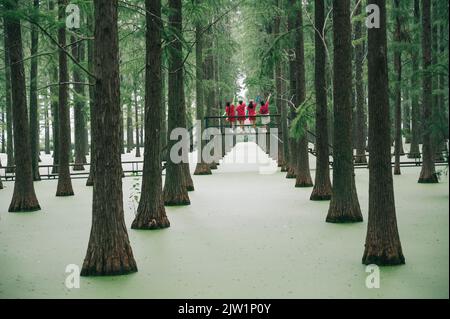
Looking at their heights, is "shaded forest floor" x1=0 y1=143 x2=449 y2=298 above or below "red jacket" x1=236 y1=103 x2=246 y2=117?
below

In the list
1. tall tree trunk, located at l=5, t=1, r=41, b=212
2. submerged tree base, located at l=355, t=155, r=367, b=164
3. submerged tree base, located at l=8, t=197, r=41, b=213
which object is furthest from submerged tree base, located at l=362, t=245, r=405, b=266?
submerged tree base, located at l=355, t=155, r=367, b=164

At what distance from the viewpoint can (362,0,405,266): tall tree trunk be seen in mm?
7789

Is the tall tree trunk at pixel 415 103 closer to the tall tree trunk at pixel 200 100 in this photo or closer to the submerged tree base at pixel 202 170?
the tall tree trunk at pixel 200 100

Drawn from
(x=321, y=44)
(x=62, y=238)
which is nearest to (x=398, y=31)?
(x=321, y=44)

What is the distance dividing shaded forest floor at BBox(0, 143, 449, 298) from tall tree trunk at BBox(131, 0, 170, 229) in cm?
65

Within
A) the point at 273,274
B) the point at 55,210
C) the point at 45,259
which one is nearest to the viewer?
the point at 273,274

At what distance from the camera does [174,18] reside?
1507 centimetres

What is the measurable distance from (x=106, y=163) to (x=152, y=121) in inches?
151

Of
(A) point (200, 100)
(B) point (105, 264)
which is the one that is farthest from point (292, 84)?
(B) point (105, 264)

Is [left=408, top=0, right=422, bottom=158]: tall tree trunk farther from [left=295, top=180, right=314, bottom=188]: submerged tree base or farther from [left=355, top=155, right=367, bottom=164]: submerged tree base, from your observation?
[left=295, top=180, right=314, bottom=188]: submerged tree base

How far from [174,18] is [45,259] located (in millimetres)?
8407

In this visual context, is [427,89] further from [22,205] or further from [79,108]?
[79,108]
